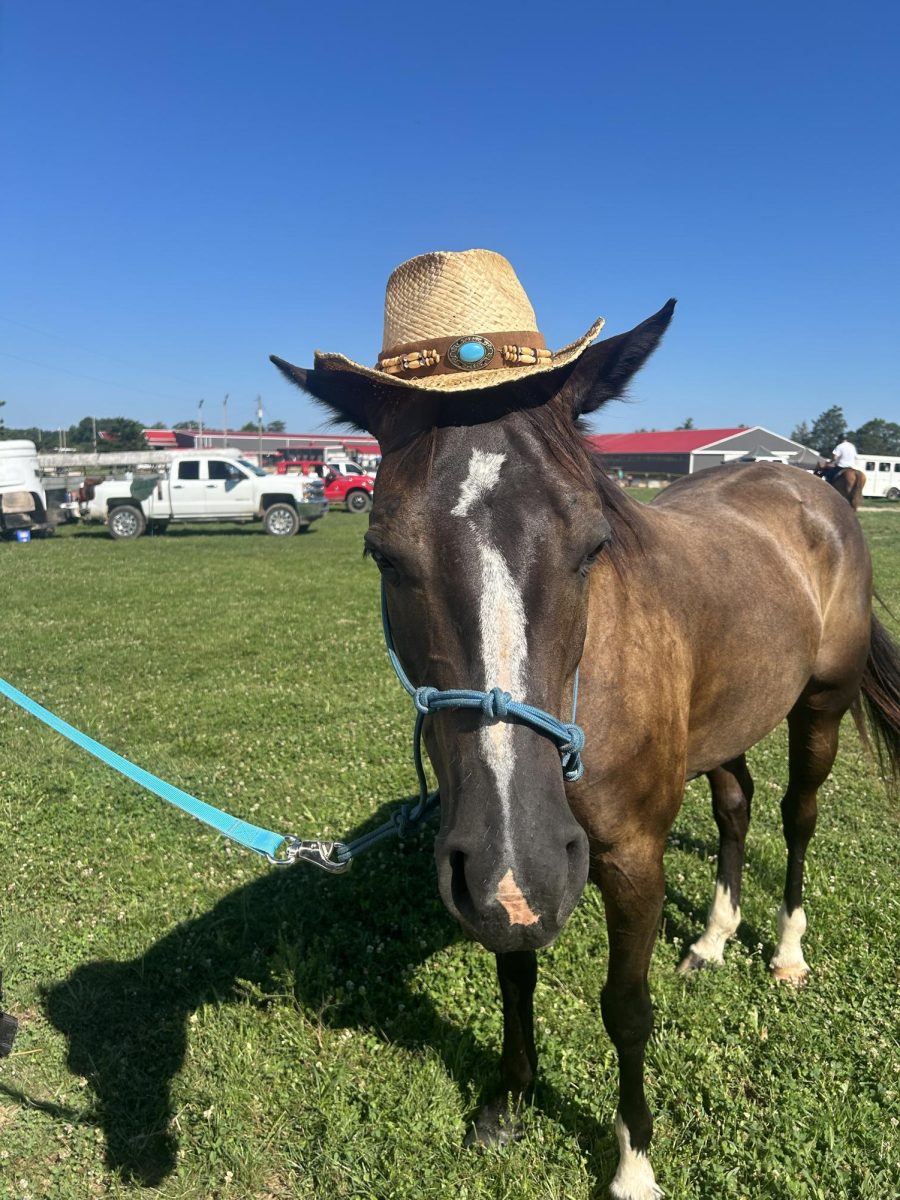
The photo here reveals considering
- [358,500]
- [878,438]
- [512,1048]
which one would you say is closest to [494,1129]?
[512,1048]

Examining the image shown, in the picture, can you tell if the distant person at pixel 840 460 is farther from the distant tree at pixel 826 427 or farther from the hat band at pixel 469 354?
the distant tree at pixel 826 427

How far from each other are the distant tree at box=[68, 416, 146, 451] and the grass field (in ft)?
267

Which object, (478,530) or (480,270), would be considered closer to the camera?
(478,530)

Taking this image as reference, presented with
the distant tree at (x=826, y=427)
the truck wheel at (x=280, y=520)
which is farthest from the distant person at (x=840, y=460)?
the distant tree at (x=826, y=427)

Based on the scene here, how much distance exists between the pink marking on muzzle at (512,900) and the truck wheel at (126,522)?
2323 cm

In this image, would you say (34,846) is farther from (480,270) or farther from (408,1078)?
(480,270)

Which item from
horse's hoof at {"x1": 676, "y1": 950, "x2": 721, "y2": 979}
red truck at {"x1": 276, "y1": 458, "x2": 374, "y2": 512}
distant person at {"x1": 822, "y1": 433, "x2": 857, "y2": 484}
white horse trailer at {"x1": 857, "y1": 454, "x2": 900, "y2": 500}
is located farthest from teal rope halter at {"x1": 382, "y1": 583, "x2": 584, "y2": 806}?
white horse trailer at {"x1": 857, "y1": 454, "x2": 900, "y2": 500}

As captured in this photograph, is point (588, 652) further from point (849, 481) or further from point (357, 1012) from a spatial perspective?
point (849, 481)

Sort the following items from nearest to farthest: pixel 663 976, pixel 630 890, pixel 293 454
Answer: pixel 630 890 < pixel 663 976 < pixel 293 454

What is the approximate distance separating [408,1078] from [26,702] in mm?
1994

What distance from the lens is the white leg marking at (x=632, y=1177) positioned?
2.39 meters

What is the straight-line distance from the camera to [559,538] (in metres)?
1.79

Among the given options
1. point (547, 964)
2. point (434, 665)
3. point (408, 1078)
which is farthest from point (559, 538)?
point (547, 964)

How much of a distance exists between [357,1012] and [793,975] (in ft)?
6.56
